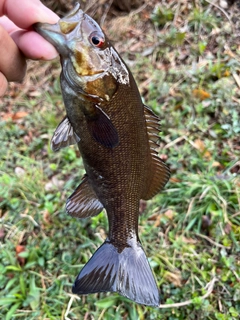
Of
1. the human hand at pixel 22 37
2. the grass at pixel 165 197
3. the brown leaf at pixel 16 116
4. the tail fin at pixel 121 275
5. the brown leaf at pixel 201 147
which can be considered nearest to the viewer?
the human hand at pixel 22 37

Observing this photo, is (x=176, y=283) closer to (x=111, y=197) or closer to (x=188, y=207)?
(x=188, y=207)

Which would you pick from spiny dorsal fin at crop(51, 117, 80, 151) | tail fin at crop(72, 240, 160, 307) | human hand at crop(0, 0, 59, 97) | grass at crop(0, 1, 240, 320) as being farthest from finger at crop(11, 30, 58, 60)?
grass at crop(0, 1, 240, 320)

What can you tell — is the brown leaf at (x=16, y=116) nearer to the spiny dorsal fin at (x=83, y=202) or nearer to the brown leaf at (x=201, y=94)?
the brown leaf at (x=201, y=94)

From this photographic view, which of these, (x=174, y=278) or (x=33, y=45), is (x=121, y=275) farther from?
(x=33, y=45)

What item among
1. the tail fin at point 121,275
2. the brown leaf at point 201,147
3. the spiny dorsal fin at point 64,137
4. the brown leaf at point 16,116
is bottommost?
the brown leaf at point 201,147

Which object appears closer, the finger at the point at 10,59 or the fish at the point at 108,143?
the fish at the point at 108,143

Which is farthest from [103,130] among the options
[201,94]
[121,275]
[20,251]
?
[201,94]

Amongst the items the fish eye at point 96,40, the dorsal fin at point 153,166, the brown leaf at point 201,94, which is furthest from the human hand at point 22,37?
the brown leaf at point 201,94
